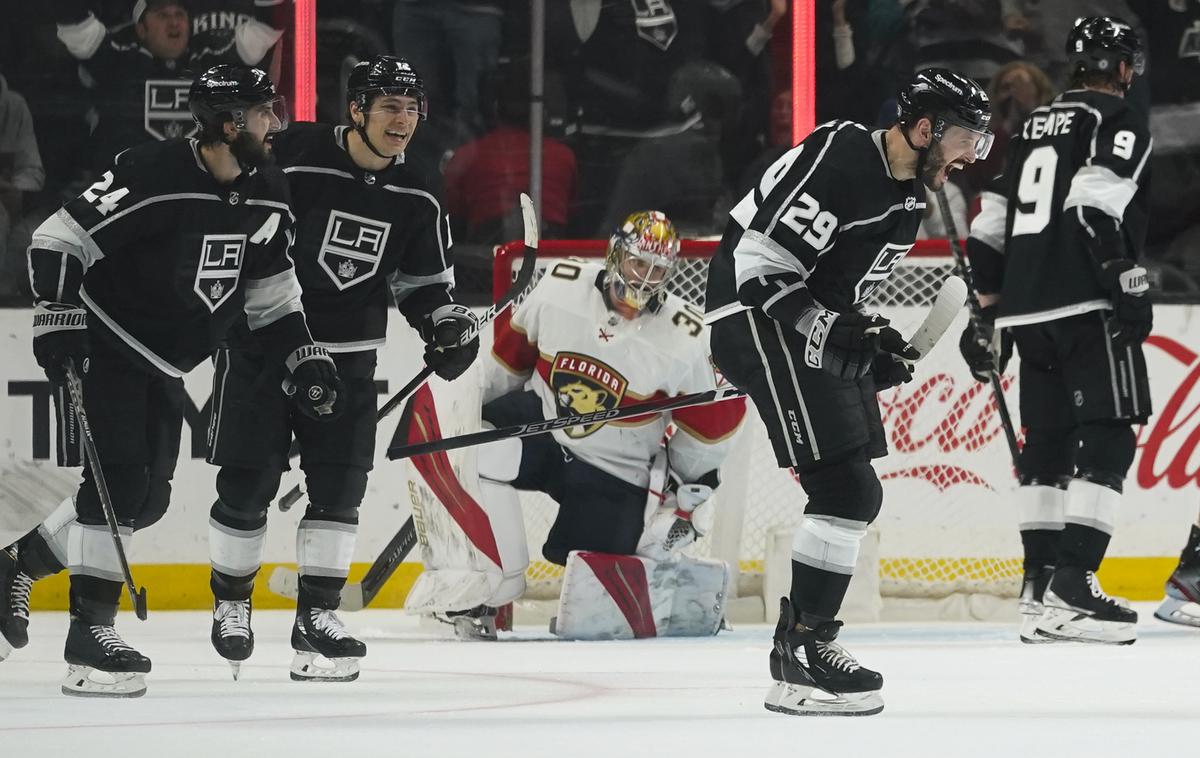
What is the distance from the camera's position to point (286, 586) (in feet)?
14.8

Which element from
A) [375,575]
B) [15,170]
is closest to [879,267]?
[375,575]

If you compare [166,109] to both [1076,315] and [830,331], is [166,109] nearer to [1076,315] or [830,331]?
[1076,315]

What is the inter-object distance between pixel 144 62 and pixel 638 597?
2329 millimetres

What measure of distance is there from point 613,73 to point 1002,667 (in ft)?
9.25

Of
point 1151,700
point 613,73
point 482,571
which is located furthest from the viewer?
point 613,73

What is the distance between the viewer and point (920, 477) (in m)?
4.93

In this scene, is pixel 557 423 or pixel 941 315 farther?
pixel 557 423

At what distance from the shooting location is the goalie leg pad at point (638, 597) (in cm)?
441

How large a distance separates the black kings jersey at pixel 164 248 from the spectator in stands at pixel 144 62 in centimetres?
220

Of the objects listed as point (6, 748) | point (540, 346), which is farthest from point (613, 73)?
point (6, 748)

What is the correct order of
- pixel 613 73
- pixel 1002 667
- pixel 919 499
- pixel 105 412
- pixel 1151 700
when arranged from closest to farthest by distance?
pixel 1151 700 → pixel 105 412 → pixel 1002 667 → pixel 919 499 → pixel 613 73

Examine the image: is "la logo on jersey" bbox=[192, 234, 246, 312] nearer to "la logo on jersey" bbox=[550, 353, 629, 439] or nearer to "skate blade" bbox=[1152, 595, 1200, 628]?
"la logo on jersey" bbox=[550, 353, 629, 439]

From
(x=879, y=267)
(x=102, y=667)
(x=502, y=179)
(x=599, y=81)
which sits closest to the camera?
(x=879, y=267)

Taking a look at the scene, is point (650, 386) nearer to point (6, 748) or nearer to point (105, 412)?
point (105, 412)
